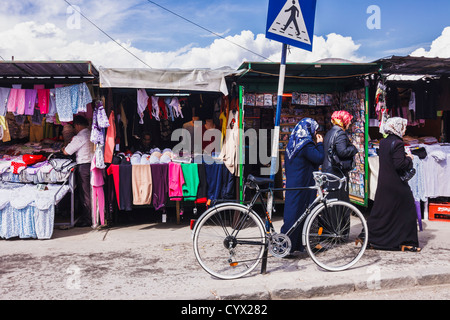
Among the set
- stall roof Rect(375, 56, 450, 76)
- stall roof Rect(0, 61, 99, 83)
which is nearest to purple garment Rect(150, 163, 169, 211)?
stall roof Rect(0, 61, 99, 83)

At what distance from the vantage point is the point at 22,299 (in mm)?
3949

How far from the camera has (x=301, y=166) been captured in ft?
16.4

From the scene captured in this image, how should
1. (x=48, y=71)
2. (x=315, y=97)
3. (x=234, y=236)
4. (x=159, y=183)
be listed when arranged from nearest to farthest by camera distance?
(x=234, y=236)
(x=48, y=71)
(x=159, y=183)
(x=315, y=97)

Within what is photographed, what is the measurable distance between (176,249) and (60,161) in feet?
10.00

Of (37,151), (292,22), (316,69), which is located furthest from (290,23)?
(37,151)

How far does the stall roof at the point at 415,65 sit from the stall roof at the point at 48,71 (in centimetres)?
531

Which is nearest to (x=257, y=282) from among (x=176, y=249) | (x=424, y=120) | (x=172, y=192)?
(x=176, y=249)

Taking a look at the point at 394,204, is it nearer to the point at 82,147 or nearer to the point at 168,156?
the point at 168,156

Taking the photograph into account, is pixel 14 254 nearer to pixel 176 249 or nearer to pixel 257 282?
pixel 176 249

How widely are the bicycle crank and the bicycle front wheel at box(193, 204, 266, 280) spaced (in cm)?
13

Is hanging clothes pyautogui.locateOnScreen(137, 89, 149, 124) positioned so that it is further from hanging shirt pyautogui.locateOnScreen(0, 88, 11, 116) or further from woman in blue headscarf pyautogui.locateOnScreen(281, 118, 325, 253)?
woman in blue headscarf pyautogui.locateOnScreen(281, 118, 325, 253)

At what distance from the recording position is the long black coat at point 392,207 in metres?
5.45

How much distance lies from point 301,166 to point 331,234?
939mm

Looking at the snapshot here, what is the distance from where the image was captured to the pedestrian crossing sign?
4836 mm
